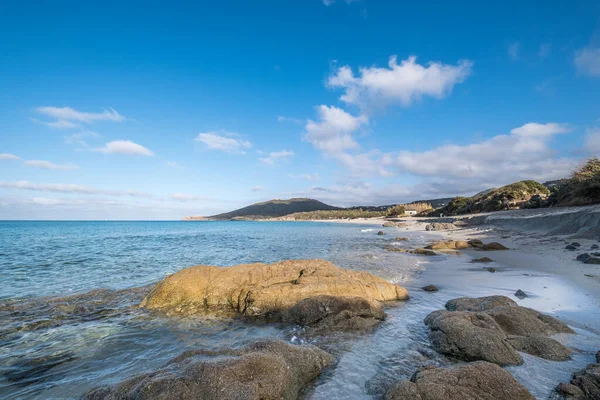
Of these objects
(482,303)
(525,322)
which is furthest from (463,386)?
(482,303)

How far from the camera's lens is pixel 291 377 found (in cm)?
486

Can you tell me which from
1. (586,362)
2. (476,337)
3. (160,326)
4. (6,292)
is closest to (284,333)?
(160,326)

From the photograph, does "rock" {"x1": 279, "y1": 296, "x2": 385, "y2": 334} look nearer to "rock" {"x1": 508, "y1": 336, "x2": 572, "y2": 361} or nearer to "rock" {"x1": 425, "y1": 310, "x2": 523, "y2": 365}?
"rock" {"x1": 425, "y1": 310, "x2": 523, "y2": 365}

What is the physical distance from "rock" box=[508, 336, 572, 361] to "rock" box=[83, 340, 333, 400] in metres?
4.62

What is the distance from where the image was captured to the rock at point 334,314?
822 cm

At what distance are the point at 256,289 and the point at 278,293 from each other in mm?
894

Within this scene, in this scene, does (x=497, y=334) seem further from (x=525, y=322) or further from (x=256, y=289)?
(x=256, y=289)

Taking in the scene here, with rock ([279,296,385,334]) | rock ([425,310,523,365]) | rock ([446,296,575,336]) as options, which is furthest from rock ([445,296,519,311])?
rock ([279,296,385,334])

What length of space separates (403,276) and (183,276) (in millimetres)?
10913

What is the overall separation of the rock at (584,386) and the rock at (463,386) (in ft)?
2.68

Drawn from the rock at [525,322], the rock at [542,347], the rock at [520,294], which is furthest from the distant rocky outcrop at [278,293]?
the rock at [520,294]

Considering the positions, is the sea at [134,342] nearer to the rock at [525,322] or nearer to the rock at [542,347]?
the rock at [542,347]

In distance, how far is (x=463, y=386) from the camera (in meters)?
4.20

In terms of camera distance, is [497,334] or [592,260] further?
[592,260]
